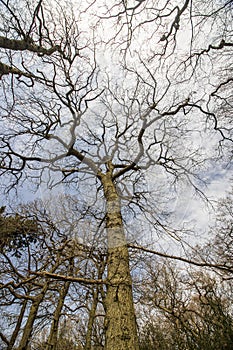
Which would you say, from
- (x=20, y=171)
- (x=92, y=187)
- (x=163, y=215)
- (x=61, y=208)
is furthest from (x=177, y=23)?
(x=61, y=208)

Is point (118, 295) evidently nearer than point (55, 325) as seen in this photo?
Yes

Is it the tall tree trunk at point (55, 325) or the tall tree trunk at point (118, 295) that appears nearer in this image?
the tall tree trunk at point (118, 295)

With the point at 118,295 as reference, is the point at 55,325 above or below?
above

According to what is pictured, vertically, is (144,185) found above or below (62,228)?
above

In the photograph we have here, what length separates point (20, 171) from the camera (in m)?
5.41

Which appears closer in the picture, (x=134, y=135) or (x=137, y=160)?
(x=137, y=160)

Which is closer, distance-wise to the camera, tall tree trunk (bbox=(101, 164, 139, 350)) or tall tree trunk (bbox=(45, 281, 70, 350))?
tall tree trunk (bbox=(101, 164, 139, 350))

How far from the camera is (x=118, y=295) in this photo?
9.34 ft

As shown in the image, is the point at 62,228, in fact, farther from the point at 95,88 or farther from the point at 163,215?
the point at 95,88

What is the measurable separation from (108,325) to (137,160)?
3243 mm

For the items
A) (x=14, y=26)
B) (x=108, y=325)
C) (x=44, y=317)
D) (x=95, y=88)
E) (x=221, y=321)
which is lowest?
(x=108, y=325)

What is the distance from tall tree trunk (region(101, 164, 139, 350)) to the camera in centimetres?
244

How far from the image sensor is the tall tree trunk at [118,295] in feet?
8.00

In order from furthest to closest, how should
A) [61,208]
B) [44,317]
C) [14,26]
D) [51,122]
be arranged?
[44,317]
[61,208]
[51,122]
[14,26]
